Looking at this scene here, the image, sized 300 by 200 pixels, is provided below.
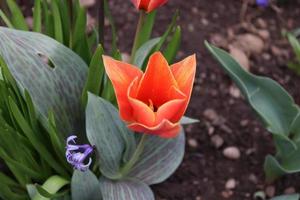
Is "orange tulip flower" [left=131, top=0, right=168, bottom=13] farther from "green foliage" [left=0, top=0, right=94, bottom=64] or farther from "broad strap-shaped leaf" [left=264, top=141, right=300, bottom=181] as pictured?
"broad strap-shaped leaf" [left=264, top=141, right=300, bottom=181]

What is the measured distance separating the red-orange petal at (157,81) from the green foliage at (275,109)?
1.35 feet

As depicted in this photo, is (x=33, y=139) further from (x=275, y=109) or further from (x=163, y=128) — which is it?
(x=275, y=109)

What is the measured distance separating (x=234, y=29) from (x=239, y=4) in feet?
0.35

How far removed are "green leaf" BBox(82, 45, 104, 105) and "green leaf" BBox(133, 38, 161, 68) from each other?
14cm

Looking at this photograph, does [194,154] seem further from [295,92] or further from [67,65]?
[67,65]

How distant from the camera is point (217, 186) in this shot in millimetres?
1544

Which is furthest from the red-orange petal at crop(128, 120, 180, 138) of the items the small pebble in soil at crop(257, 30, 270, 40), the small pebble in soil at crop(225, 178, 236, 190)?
the small pebble in soil at crop(257, 30, 270, 40)

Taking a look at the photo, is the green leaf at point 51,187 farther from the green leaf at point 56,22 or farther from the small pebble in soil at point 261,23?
the small pebble in soil at point 261,23

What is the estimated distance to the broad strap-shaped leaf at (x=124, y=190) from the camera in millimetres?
1271

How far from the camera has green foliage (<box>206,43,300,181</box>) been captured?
1396 mm

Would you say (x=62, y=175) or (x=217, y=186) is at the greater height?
(x=62, y=175)

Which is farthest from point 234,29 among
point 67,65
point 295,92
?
point 67,65

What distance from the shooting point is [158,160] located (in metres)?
1.42

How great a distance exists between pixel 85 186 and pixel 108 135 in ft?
0.38
